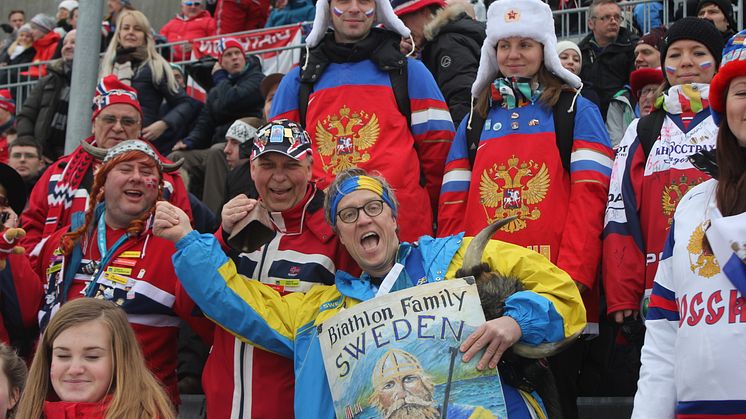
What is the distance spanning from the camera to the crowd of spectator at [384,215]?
436cm

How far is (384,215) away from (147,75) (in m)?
5.39

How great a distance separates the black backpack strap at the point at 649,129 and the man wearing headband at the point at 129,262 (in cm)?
224

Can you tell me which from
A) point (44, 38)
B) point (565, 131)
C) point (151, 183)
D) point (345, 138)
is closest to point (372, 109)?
point (345, 138)

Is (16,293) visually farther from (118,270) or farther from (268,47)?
(268,47)

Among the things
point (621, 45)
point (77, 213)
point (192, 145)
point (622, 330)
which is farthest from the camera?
point (192, 145)

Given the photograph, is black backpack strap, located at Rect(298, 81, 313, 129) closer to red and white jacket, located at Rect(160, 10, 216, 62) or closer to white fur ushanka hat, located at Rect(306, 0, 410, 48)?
white fur ushanka hat, located at Rect(306, 0, 410, 48)

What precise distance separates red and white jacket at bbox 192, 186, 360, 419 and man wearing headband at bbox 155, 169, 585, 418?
121 millimetres

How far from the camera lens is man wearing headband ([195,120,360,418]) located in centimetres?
495

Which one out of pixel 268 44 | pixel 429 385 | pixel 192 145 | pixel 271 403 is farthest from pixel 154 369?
pixel 268 44

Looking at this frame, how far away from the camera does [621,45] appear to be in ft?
29.7

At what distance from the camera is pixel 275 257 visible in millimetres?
5188

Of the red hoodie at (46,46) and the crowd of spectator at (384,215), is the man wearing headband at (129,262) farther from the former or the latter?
the red hoodie at (46,46)

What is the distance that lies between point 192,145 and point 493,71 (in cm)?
470

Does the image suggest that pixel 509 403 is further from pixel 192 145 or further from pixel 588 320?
pixel 192 145
